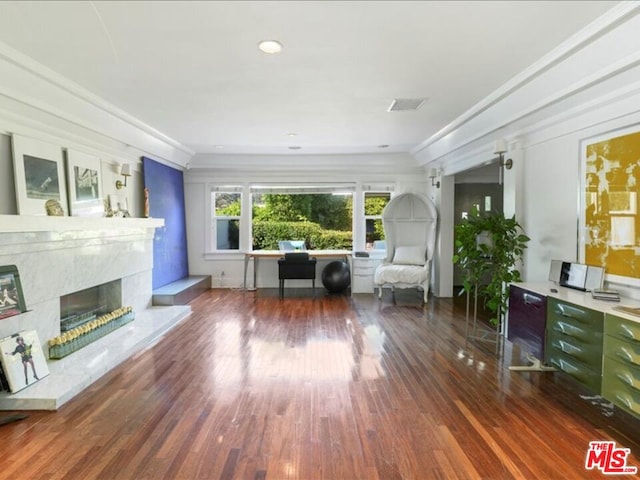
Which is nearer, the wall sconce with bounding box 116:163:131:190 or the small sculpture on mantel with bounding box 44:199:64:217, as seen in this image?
the small sculpture on mantel with bounding box 44:199:64:217

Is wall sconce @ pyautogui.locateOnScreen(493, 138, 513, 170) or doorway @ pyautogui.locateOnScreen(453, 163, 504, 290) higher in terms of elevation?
wall sconce @ pyautogui.locateOnScreen(493, 138, 513, 170)

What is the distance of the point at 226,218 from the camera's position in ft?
25.7

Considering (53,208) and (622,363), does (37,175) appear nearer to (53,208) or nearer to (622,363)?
(53,208)

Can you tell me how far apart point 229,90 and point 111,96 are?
1.24 metres

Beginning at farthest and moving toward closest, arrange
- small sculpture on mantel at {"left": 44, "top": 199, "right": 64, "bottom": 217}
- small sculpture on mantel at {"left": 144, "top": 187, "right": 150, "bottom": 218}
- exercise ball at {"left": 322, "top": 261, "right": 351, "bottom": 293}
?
exercise ball at {"left": 322, "top": 261, "right": 351, "bottom": 293} < small sculpture on mantel at {"left": 144, "top": 187, "right": 150, "bottom": 218} < small sculpture on mantel at {"left": 44, "top": 199, "right": 64, "bottom": 217}

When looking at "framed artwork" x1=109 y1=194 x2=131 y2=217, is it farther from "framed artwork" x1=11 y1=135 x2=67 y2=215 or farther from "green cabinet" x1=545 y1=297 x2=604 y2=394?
"green cabinet" x1=545 y1=297 x2=604 y2=394

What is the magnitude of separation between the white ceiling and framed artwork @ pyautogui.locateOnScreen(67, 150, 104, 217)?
0.79 metres

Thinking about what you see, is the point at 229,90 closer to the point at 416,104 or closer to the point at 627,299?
the point at 416,104

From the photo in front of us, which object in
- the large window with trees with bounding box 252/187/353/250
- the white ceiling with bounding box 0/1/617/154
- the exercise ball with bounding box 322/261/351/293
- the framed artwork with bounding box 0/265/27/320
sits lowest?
the exercise ball with bounding box 322/261/351/293

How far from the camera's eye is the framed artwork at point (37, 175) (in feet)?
11.1

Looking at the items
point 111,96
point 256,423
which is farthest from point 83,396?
point 111,96

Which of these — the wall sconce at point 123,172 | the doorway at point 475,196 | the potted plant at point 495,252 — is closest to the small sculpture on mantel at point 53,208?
the wall sconce at point 123,172

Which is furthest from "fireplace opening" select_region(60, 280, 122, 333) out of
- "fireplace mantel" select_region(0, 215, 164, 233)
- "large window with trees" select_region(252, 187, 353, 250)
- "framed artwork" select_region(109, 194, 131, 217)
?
"large window with trees" select_region(252, 187, 353, 250)

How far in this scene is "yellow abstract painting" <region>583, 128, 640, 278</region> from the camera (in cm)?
288
